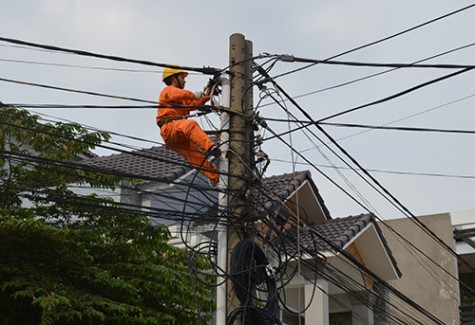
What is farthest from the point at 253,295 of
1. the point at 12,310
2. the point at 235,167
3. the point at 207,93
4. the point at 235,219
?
the point at 12,310

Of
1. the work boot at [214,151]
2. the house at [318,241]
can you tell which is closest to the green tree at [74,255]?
the work boot at [214,151]

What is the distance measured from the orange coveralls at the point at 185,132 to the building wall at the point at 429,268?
12312 millimetres

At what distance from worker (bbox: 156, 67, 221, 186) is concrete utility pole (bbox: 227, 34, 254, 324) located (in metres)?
0.24

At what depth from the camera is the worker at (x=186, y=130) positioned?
880 cm

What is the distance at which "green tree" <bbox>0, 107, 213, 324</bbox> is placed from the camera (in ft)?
Result: 32.2

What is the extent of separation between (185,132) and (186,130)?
0.03 meters

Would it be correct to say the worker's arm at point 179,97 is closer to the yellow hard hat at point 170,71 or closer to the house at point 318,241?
the yellow hard hat at point 170,71

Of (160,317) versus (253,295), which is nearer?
(253,295)

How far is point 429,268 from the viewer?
2161cm

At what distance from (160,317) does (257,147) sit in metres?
3.03

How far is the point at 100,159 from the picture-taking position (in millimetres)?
19906

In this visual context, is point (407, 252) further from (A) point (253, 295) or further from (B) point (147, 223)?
(A) point (253, 295)

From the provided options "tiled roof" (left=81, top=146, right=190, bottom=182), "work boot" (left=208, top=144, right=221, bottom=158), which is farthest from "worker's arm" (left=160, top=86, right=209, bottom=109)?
"tiled roof" (left=81, top=146, right=190, bottom=182)

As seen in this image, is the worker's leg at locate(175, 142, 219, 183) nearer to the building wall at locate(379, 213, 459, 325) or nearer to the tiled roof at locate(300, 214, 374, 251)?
the tiled roof at locate(300, 214, 374, 251)
